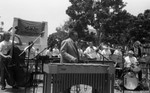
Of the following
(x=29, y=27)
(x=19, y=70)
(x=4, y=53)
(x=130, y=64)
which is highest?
(x=29, y=27)

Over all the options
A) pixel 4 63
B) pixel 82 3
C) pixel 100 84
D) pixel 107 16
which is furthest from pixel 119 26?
pixel 100 84

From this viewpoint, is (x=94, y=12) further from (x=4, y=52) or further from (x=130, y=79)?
(x=4, y=52)

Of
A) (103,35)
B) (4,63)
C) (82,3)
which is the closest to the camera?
(4,63)

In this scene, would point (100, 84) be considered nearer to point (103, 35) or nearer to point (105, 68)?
point (105, 68)

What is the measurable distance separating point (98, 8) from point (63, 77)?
26.2m

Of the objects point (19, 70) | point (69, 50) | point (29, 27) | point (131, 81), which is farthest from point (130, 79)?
point (69, 50)

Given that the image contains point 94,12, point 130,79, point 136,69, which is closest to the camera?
point 130,79

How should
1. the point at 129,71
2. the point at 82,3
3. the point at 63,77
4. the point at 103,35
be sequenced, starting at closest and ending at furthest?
the point at 63,77
the point at 129,71
the point at 103,35
the point at 82,3

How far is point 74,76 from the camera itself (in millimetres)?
6492

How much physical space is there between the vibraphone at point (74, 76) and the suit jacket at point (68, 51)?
0.57 m

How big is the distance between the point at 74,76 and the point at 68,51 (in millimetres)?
840

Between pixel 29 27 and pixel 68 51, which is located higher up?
pixel 29 27

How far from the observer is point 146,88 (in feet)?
36.8

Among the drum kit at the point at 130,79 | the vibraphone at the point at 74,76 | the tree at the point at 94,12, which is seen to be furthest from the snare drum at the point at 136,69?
the tree at the point at 94,12
